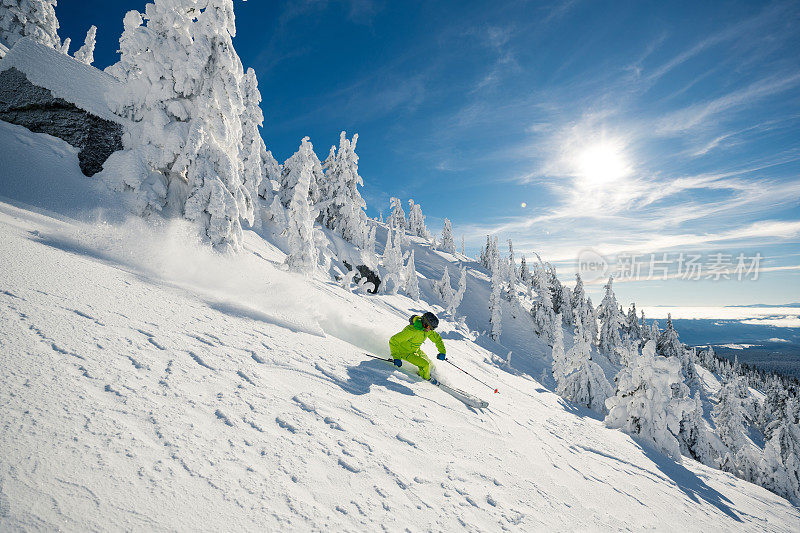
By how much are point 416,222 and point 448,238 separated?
17223mm

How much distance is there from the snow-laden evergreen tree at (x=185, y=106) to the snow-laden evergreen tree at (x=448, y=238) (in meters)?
94.2

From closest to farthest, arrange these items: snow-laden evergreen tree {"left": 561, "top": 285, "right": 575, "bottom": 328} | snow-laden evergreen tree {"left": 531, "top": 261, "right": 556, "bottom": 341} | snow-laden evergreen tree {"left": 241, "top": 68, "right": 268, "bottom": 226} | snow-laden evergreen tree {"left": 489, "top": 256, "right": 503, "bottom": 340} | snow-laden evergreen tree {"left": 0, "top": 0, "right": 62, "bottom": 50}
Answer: snow-laden evergreen tree {"left": 0, "top": 0, "right": 62, "bottom": 50}
snow-laden evergreen tree {"left": 241, "top": 68, "right": 268, "bottom": 226}
snow-laden evergreen tree {"left": 489, "top": 256, "right": 503, "bottom": 340}
snow-laden evergreen tree {"left": 531, "top": 261, "right": 556, "bottom": 341}
snow-laden evergreen tree {"left": 561, "top": 285, "right": 575, "bottom": 328}

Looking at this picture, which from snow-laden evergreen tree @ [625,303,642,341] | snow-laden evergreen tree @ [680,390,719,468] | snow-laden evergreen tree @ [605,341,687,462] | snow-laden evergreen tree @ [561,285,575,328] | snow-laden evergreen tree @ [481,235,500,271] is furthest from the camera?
snow-laden evergreen tree @ [481,235,500,271]

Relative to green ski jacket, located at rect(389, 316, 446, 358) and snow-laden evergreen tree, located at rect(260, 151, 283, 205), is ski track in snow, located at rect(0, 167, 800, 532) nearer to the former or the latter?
green ski jacket, located at rect(389, 316, 446, 358)

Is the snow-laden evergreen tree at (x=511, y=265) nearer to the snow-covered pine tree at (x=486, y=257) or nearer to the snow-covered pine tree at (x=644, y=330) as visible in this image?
the snow-covered pine tree at (x=486, y=257)

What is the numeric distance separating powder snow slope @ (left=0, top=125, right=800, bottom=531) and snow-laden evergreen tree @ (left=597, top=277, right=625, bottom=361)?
69205mm

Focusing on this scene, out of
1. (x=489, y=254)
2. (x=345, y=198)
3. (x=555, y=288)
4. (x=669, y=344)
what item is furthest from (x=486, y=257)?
(x=345, y=198)

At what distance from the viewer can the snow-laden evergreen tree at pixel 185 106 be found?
40.8ft

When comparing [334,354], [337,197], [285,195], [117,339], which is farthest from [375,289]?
[117,339]

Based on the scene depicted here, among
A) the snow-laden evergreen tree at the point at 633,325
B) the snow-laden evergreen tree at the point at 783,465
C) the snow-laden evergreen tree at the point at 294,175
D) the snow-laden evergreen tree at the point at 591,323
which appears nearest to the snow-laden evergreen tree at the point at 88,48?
the snow-laden evergreen tree at the point at 294,175

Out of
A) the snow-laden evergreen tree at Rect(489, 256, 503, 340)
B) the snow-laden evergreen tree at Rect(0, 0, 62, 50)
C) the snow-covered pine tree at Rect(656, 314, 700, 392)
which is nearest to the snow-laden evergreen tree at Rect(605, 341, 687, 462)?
the snow-laden evergreen tree at Rect(489, 256, 503, 340)

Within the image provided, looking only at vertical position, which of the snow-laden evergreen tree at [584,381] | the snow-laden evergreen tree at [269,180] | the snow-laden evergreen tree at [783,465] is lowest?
the snow-laden evergreen tree at [783,465]

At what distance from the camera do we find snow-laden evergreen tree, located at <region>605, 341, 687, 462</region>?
38.9ft

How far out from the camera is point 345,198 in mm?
39906
